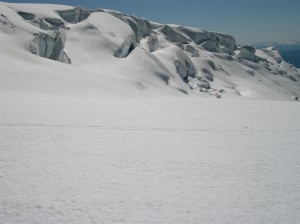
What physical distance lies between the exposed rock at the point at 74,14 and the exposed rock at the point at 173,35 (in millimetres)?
38275

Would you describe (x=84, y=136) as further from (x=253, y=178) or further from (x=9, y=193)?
(x=253, y=178)

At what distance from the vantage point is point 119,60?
8538 cm

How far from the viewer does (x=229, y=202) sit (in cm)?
752

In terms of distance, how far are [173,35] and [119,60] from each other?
217 feet

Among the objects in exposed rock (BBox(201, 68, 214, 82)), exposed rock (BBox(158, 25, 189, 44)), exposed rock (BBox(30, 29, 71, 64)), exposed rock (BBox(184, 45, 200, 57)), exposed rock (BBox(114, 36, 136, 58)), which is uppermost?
exposed rock (BBox(30, 29, 71, 64))

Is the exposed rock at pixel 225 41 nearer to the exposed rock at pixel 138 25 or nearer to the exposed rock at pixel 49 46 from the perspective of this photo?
the exposed rock at pixel 138 25

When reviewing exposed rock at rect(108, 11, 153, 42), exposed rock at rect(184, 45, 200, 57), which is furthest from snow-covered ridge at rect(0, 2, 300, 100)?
exposed rock at rect(108, 11, 153, 42)

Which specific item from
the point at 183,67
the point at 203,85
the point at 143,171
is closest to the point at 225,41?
the point at 183,67

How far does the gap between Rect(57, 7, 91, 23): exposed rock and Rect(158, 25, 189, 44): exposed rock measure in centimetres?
3828

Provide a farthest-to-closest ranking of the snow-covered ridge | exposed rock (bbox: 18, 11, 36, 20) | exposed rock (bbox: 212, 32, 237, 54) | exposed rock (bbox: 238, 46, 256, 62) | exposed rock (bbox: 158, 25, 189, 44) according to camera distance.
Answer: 1. exposed rock (bbox: 212, 32, 237, 54)
2. exposed rock (bbox: 238, 46, 256, 62)
3. exposed rock (bbox: 158, 25, 189, 44)
4. exposed rock (bbox: 18, 11, 36, 20)
5. the snow-covered ridge

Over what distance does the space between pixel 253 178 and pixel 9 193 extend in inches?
262

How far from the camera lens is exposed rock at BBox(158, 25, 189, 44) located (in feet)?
472

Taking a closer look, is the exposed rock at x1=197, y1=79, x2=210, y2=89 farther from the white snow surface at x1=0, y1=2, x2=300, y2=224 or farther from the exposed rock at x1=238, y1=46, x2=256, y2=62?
the white snow surface at x1=0, y1=2, x2=300, y2=224

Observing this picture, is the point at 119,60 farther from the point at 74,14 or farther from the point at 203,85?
the point at 74,14
